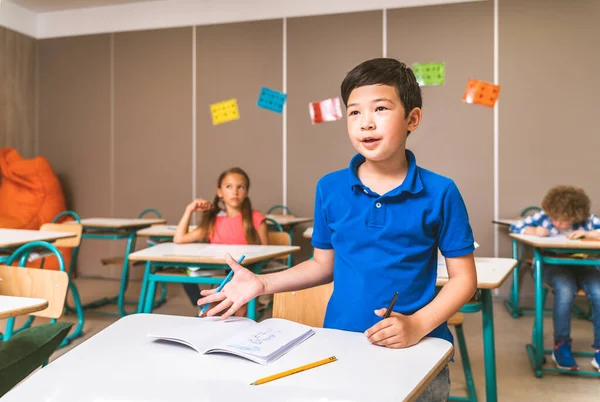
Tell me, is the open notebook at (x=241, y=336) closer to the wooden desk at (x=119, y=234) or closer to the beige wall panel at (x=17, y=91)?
the wooden desk at (x=119, y=234)

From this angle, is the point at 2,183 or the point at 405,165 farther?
the point at 2,183

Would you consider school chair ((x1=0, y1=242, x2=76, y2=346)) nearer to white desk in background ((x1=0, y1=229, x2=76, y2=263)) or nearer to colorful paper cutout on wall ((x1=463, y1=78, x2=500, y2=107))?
white desk in background ((x1=0, y1=229, x2=76, y2=263))

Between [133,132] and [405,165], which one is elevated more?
[133,132]

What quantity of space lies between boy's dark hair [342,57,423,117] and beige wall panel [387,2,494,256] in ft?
11.6

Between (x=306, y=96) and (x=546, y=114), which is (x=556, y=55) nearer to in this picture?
(x=546, y=114)

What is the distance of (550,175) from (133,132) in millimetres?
3911

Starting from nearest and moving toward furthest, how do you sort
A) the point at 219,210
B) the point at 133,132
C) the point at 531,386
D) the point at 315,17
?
1. the point at 531,386
2. the point at 219,210
3. the point at 315,17
4. the point at 133,132

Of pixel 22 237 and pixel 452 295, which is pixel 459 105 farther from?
pixel 452 295

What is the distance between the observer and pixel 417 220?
0.98 m

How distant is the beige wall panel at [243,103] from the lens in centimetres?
486

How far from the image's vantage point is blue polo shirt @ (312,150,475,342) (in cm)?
99

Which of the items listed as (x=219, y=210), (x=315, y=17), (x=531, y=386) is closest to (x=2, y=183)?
(x=219, y=210)

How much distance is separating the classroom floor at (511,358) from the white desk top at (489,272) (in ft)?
1.95

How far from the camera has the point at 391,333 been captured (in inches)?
33.3
